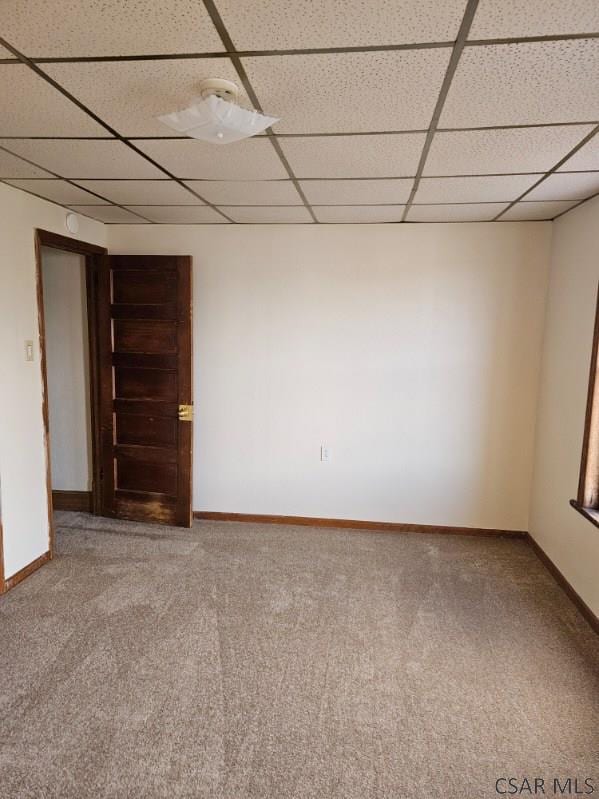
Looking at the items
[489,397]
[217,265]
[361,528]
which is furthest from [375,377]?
[217,265]

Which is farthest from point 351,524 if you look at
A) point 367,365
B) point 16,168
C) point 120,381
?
point 16,168

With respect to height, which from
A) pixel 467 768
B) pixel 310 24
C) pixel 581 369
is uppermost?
pixel 310 24

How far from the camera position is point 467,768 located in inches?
67.6

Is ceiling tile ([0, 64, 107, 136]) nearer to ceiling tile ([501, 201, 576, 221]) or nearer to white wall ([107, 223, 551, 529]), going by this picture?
white wall ([107, 223, 551, 529])

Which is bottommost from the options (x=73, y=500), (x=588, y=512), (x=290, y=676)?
(x=290, y=676)

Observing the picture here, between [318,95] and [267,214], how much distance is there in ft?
6.01

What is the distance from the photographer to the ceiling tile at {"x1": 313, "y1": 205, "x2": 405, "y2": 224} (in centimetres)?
311

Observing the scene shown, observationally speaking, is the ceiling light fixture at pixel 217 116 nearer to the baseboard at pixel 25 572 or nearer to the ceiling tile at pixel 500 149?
the ceiling tile at pixel 500 149

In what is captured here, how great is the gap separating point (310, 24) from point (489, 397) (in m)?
2.97

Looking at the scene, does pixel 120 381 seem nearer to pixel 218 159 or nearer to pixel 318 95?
pixel 218 159

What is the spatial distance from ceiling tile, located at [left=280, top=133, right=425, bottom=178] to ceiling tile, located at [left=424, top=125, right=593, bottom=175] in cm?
11

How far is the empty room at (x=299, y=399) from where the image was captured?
4.92 feet

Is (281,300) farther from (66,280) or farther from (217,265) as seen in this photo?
(66,280)

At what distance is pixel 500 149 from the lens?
202 centimetres
